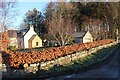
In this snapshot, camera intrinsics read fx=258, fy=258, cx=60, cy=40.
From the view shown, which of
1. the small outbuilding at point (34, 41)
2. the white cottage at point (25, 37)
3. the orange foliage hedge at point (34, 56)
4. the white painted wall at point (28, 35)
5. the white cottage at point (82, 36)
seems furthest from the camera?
the white painted wall at point (28, 35)

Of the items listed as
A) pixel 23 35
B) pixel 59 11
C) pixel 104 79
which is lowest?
pixel 104 79

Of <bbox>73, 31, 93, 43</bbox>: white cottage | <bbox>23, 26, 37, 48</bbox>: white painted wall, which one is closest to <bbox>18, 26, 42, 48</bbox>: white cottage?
<bbox>23, 26, 37, 48</bbox>: white painted wall

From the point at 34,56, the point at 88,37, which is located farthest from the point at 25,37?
the point at 34,56

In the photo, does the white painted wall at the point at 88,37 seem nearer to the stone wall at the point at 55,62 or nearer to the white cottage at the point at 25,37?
the white cottage at the point at 25,37

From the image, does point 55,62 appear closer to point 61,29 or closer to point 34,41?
point 61,29

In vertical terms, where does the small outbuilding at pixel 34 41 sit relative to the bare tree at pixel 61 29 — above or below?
below

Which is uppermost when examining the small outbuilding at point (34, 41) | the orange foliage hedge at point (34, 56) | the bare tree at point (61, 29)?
the bare tree at point (61, 29)

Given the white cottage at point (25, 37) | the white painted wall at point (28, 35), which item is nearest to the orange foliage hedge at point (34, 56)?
the white cottage at point (25, 37)

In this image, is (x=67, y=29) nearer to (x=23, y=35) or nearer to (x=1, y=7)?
(x=23, y=35)

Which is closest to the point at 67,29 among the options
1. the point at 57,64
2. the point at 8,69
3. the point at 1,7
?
the point at 1,7

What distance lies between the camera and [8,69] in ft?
49.2

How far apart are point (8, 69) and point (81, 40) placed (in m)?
26.2

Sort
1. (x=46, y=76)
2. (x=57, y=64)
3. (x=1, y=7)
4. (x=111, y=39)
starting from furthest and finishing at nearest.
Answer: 1. (x=111, y=39)
2. (x=1, y=7)
3. (x=57, y=64)
4. (x=46, y=76)

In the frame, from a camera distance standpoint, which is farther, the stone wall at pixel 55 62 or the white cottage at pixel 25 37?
the white cottage at pixel 25 37
